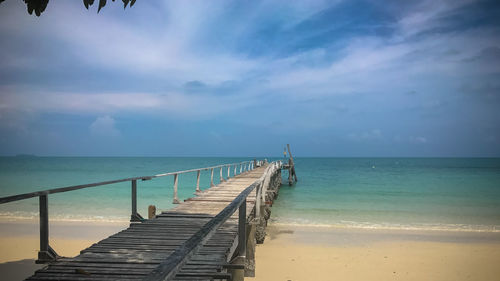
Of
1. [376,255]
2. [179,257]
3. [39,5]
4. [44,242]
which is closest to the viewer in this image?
[179,257]

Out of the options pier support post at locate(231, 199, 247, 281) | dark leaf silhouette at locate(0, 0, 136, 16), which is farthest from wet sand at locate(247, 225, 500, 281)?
dark leaf silhouette at locate(0, 0, 136, 16)

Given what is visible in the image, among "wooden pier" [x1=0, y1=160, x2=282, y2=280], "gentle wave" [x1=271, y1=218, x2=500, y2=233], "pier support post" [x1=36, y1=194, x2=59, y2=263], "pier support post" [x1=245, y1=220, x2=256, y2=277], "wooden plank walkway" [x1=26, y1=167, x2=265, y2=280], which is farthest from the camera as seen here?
"gentle wave" [x1=271, y1=218, x2=500, y2=233]

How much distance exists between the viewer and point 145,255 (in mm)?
4406

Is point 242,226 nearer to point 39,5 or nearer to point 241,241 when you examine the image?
point 241,241

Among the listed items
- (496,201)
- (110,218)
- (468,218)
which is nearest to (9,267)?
(110,218)

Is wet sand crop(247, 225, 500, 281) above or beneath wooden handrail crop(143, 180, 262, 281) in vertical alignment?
beneath

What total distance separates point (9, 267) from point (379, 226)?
15.1 metres

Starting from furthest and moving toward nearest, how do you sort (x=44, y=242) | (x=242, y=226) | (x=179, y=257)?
1. (x=44, y=242)
2. (x=242, y=226)
3. (x=179, y=257)

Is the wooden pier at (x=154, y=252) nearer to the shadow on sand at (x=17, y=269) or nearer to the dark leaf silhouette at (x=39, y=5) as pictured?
the dark leaf silhouette at (x=39, y=5)

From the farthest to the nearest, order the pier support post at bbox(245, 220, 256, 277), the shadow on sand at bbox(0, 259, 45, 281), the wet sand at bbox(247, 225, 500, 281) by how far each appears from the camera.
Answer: the wet sand at bbox(247, 225, 500, 281), the shadow on sand at bbox(0, 259, 45, 281), the pier support post at bbox(245, 220, 256, 277)

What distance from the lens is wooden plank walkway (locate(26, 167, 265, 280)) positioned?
370cm

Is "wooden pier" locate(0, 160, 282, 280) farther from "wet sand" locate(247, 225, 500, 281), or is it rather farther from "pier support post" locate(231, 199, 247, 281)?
"wet sand" locate(247, 225, 500, 281)

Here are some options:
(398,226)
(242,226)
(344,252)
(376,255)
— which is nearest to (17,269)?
(242,226)

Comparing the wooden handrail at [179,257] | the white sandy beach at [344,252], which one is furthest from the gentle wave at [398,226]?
the wooden handrail at [179,257]
